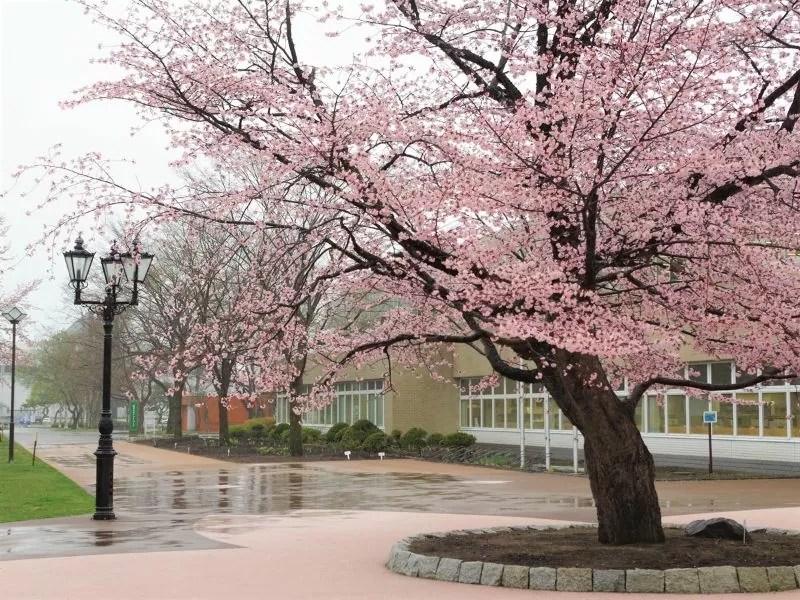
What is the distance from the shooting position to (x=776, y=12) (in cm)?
1214

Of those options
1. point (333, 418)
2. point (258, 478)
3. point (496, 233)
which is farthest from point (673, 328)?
point (333, 418)

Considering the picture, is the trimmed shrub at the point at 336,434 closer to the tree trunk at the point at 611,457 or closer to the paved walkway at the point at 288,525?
the paved walkway at the point at 288,525

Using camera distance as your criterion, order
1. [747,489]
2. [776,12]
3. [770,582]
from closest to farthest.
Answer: [770,582] < [776,12] < [747,489]

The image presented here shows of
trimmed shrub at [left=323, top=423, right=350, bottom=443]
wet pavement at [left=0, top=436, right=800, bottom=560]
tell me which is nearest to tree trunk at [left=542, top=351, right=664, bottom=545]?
wet pavement at [left=0, top=436, right=800, bottom=560]

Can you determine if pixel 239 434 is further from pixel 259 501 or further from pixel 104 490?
pixel 104 490

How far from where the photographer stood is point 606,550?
1109 centimetres

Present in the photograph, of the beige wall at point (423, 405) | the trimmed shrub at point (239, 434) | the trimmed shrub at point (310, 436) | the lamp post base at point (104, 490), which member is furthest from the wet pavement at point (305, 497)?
the trimmed shrub at point (239, 434)

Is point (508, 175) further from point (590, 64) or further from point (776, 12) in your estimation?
point (776, 12)

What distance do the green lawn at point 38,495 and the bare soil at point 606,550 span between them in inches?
332

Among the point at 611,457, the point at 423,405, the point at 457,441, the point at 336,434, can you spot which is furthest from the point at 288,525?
the point at 423,405

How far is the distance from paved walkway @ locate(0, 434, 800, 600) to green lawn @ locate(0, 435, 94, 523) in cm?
84

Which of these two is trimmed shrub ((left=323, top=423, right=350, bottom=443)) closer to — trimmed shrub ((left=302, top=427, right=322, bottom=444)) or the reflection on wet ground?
trimmed shrub ((left=302, top=427, right=322, bottom=444))

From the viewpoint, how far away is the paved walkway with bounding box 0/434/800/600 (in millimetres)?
10188

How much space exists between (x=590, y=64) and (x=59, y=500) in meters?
14.6
